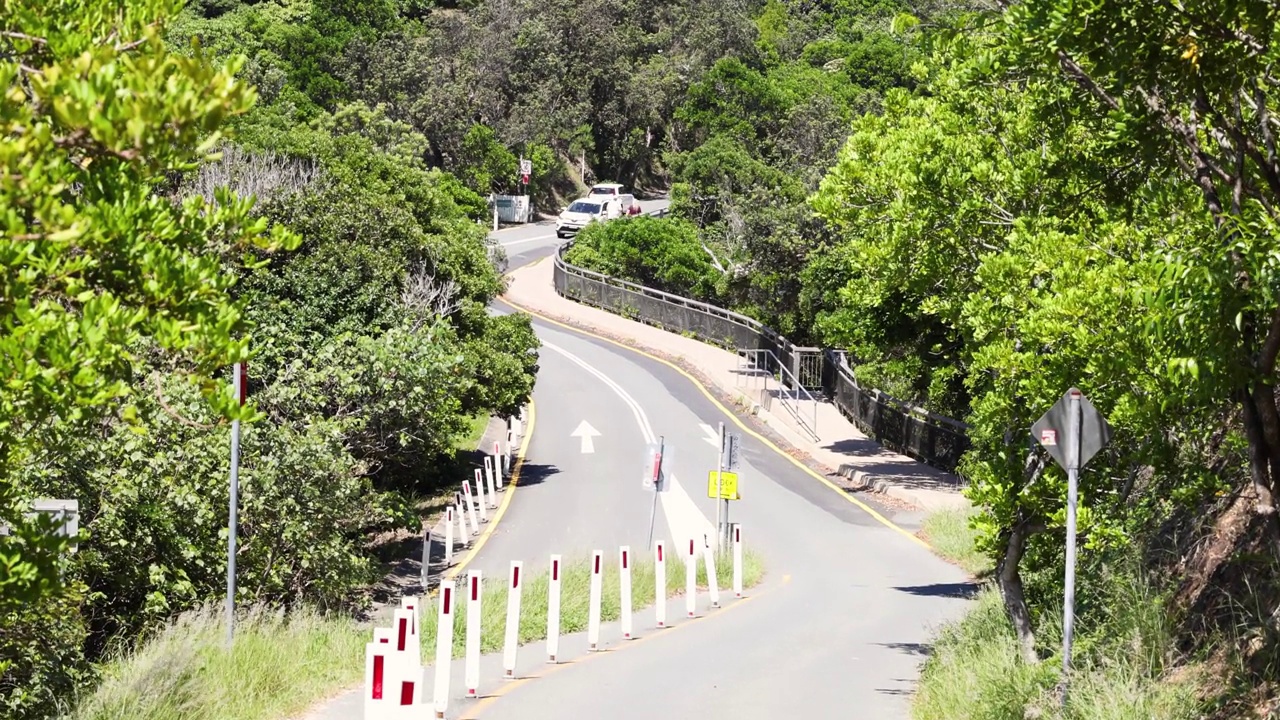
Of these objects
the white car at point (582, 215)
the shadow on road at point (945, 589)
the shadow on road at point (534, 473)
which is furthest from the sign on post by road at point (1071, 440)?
the white car at point (582, 215)

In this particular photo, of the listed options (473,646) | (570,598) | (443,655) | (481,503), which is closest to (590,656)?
(473,646)

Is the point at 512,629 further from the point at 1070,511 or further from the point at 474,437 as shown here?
the point at 474,437

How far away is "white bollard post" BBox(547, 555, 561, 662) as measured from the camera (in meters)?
14.9

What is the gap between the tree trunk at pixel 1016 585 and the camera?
1361cm

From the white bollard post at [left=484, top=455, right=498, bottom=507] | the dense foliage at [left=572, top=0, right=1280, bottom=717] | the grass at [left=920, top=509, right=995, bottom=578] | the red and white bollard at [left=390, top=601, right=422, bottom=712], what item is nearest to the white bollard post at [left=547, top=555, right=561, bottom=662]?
the dense foliage at [left=572, top=0, right=1280, bottom=717]

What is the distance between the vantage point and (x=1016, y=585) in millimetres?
14094

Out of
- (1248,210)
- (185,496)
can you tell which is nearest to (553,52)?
(185,496)

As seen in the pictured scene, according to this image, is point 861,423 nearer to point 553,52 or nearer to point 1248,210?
point 1248,210

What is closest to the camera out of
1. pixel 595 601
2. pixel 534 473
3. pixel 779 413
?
pixel 595 601

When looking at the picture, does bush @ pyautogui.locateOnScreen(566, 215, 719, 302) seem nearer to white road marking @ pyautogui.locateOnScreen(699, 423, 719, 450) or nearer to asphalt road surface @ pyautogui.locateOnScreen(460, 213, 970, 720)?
asphalt road surface @ pyautogui.locateOnScreen(460, 213, 970, 720)

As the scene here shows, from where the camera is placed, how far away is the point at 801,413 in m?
42.1

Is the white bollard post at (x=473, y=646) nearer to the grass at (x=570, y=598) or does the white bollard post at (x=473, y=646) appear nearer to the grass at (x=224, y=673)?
the grass at (x=224, y=673)

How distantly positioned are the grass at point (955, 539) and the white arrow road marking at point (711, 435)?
8.36 m

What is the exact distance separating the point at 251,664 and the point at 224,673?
0.43 m
